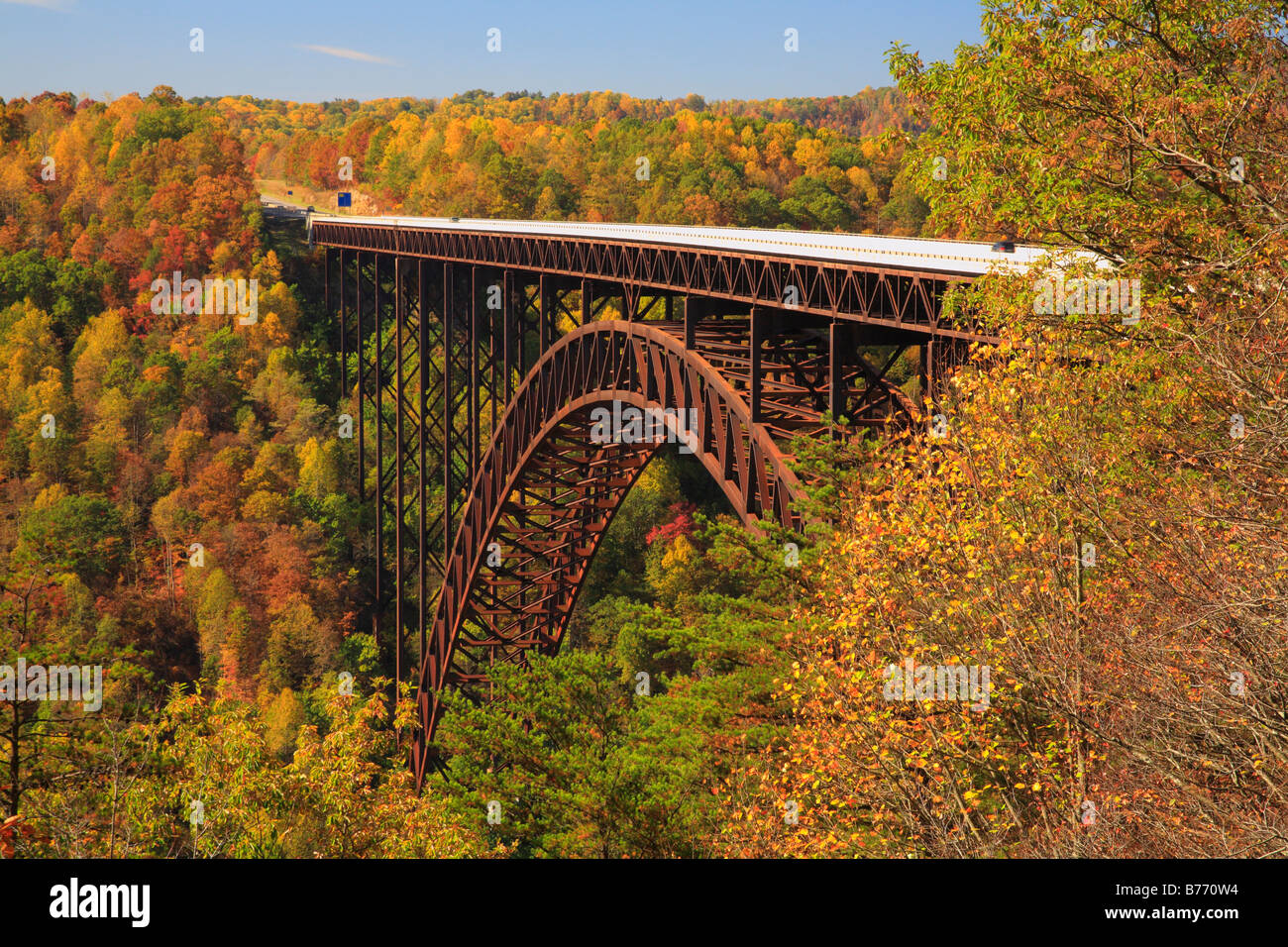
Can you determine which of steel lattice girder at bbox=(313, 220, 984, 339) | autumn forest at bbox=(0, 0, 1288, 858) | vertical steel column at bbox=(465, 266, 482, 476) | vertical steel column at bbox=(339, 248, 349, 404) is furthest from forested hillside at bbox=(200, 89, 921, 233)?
autumn forest at bbox=(0, 0, 1288, 858)

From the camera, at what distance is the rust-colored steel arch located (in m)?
19.5

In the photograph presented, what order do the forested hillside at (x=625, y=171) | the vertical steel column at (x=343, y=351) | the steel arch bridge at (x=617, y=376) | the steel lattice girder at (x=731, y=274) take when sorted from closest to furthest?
the steel lattice girder at (x=731, y=274)
the steel arch bridge at (x=617, y=376)
the vertical steel column at (x=343, y=351)
the forested hillside at (x=625, y=171)

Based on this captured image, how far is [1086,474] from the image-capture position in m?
9.70

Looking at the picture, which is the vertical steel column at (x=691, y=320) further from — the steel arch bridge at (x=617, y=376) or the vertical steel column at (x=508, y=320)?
the vertical steel column at (x=508, y=320)

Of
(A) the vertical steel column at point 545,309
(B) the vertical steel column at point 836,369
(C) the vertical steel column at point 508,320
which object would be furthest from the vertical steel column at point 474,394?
(B) the vertical steel column at point 836,369

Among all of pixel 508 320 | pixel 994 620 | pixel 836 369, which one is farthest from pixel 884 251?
pixel 508 320

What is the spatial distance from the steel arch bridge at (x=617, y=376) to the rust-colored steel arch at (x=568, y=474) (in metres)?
0.06

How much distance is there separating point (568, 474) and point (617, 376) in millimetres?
11814

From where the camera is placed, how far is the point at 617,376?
81.0 ft

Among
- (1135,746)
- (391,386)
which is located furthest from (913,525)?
(391,386)

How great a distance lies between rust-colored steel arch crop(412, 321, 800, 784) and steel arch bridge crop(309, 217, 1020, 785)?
0.06m

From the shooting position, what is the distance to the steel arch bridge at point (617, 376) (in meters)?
16.8

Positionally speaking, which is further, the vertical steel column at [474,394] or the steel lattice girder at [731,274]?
the vertical steel column at [474,394]

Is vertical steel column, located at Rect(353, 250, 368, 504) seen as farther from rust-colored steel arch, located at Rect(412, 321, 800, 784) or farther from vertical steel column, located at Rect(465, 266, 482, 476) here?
rust-colored steel arch, located at Rect(412, 321, 800, 784)
